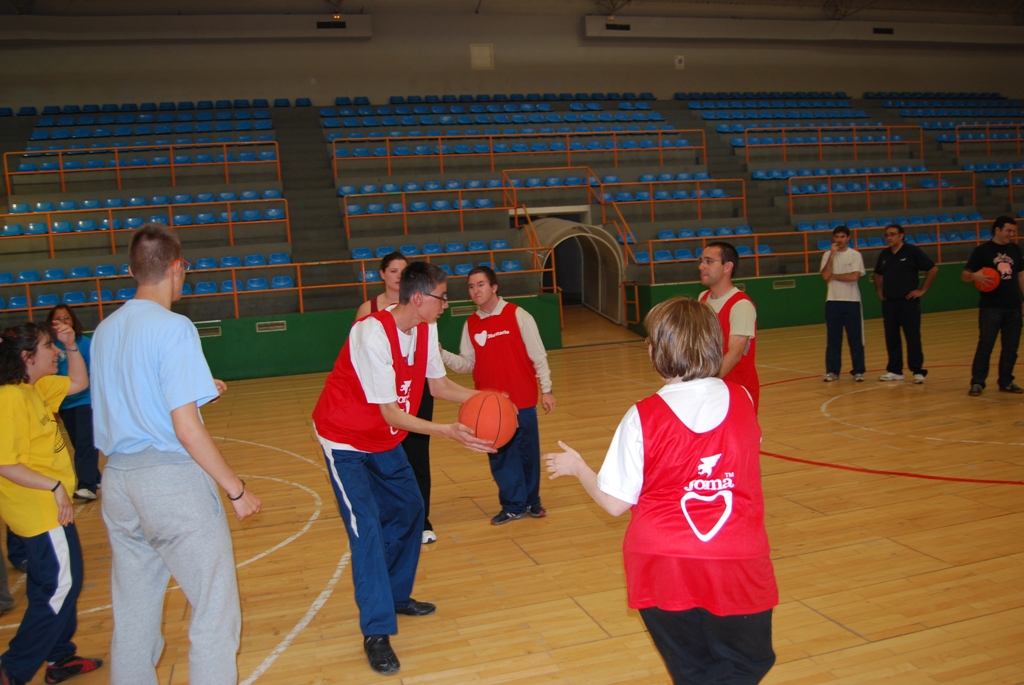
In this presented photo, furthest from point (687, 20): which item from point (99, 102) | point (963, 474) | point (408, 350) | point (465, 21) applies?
point (408, 350)

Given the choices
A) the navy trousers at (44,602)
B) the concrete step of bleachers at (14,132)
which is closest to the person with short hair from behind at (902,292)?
the navy trousers at (44,602)

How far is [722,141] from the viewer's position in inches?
763

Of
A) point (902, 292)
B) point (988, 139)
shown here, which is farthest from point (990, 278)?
point (988, 139)

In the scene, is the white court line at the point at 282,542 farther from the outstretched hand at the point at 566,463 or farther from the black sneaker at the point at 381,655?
the outstretched hand at the point at 566,463

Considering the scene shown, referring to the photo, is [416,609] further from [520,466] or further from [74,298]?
[74,298]

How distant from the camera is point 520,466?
4.96 metres

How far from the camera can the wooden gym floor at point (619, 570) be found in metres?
3.21

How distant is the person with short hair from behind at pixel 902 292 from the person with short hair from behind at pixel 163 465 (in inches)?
308

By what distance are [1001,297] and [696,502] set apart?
23.0ft

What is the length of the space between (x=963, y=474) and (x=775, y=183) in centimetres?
1343

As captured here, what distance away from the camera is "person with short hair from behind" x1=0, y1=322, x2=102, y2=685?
3.07 m

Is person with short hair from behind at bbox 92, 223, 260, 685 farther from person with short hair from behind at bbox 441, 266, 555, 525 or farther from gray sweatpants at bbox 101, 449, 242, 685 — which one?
person with short hair from behind at bbox 441, 266, 555, 525

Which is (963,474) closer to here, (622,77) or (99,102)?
(622,77)

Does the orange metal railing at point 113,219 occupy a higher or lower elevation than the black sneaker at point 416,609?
higher
